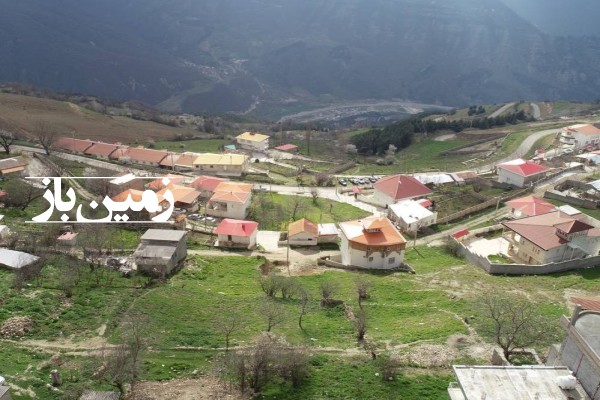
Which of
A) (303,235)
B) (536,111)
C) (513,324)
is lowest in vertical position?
(536,111)

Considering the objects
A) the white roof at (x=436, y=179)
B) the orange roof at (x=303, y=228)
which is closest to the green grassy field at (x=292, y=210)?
the orange roof at (x=303, y=228)

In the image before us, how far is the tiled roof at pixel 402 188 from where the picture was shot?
59.5m

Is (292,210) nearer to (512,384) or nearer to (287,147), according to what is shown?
(512,384)

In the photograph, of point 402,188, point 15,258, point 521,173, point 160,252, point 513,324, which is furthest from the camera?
point 521,173

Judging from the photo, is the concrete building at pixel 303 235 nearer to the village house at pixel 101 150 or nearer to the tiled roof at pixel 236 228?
the tiled roof at pixel 236 228

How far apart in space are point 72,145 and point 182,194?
40.6 metres

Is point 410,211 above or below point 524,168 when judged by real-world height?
below

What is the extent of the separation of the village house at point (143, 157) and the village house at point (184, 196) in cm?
2481

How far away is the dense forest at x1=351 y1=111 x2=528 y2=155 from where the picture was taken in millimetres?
107125

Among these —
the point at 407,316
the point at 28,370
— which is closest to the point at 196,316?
the point at 28,370

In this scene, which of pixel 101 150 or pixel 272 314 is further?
pixel 101 150

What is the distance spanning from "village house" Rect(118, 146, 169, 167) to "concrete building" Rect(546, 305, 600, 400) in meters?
71.0

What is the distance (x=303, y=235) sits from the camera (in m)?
47.9

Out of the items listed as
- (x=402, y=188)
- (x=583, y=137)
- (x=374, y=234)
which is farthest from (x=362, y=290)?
(x=583, y=137)
